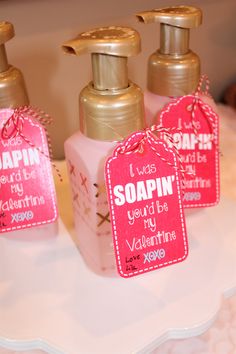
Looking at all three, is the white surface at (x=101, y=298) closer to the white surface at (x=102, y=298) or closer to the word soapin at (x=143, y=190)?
the white surface at (x=102, y=298)

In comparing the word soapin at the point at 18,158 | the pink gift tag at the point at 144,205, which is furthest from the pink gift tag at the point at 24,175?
the pink gift tag at the point at 144,205

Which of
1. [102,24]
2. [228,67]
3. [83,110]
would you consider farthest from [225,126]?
[83,110]

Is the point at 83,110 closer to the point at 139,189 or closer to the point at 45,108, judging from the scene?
the point at 139,189

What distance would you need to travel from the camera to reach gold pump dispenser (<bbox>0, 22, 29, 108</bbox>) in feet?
1.45

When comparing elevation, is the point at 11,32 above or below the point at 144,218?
above

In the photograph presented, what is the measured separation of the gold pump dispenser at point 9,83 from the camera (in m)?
0.44

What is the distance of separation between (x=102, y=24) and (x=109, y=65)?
298mm

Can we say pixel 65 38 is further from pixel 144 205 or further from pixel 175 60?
pixel 144 205

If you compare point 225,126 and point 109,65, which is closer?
point 109,65

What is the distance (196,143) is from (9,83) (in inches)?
7.9

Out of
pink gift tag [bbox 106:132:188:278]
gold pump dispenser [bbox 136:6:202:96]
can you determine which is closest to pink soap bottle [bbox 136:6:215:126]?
gold pump dispenser [bbox 136:6:202:96]

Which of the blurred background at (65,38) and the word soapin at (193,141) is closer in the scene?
the word soapin at (193,141)

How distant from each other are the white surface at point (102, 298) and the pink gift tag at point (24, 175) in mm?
50

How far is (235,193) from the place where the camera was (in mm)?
594
